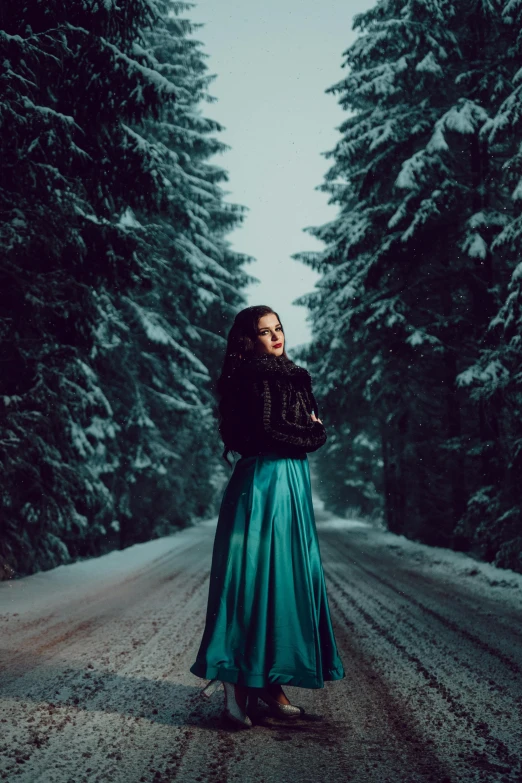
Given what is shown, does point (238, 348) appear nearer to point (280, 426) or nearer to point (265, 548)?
point (280, 426)

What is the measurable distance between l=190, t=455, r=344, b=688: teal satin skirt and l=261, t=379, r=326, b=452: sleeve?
0.16 metres

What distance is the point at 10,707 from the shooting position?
3799 mm

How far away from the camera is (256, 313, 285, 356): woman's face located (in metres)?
3.96

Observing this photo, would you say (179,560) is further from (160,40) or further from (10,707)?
(160,40)

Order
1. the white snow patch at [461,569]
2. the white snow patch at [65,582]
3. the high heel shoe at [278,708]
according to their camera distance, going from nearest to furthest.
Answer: the high heel shoe at [278,708] → the white snow patch at [65,582] → the white snow patch at [461,569]

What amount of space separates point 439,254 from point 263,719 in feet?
44.5

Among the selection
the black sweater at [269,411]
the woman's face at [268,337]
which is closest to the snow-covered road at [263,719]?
the black sweater at [269,411]

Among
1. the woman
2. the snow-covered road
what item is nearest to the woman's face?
the woman

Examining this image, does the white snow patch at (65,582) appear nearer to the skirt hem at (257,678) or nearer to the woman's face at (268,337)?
the skirt hem at (257,678)

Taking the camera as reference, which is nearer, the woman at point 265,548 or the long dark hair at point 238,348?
the woman at point 265,548

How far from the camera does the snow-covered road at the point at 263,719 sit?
Result: 3031 millimetres

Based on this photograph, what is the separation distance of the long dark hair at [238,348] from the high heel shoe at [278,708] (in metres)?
1.26

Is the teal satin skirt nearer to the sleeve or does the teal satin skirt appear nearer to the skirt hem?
the skirt hem

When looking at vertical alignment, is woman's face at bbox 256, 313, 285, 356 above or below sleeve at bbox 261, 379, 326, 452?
above
